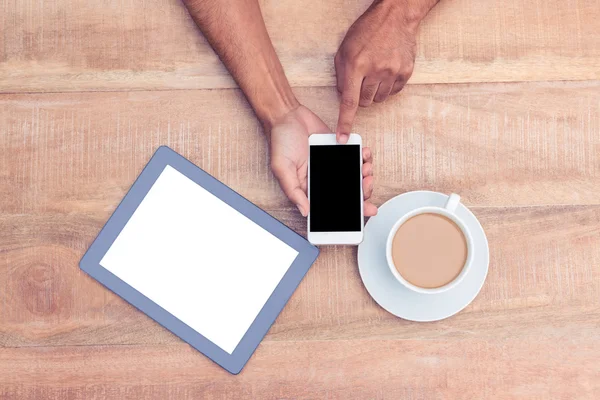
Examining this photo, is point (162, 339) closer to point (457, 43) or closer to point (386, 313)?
point (386, 313)

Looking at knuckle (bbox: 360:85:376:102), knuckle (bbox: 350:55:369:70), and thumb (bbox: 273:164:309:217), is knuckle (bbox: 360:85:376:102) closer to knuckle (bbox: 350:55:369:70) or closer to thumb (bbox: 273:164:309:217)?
knuckle (bbox: 350:55:369:70)

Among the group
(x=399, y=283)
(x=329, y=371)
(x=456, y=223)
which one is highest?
(x=456, y=223)

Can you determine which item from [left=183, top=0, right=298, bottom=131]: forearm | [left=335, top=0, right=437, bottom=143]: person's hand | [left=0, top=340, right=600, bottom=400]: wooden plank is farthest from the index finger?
[left=0, top=340, right=600, bottom=400]: wooden plank

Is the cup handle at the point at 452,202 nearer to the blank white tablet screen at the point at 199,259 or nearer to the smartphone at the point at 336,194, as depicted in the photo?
the smartphone at the point at 336,194

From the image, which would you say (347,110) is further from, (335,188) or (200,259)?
(200,259)

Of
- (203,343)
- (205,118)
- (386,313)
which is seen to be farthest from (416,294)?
(205,118)

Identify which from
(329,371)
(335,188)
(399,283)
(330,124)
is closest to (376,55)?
(330,124)

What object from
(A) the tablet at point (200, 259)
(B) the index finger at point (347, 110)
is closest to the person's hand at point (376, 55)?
(B) the index finger at point (347, 110)

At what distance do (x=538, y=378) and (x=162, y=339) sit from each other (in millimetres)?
627

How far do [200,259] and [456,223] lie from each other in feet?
1.40

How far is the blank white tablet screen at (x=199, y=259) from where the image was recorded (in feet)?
3.04

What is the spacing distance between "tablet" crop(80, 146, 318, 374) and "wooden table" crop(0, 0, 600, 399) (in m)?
0.03

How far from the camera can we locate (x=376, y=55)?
0.93 metres

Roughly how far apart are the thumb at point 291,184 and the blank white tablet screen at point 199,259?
0.26ft
